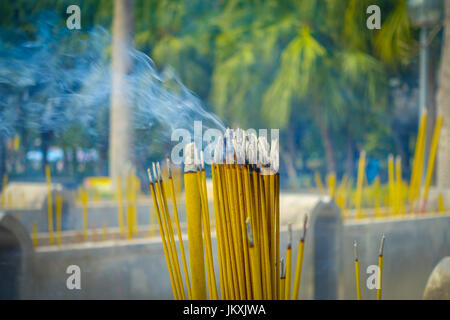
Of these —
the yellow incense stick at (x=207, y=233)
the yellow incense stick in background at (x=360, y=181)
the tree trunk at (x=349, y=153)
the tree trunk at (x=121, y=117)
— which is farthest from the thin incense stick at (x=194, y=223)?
the tree trunk at (x=349, y=153)

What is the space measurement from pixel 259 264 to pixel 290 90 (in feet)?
18.7

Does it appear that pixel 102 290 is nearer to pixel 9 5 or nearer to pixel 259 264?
pixel 259 264

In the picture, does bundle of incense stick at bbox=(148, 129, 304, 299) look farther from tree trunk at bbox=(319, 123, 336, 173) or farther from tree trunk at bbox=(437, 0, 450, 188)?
tree trunk at bbox=(319, 123, 336, 173)

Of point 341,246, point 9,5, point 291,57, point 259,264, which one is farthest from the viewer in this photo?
point 291,57

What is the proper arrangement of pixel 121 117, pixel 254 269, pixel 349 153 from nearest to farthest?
pixel 254 269
pixel 121 117
pixel 349 153

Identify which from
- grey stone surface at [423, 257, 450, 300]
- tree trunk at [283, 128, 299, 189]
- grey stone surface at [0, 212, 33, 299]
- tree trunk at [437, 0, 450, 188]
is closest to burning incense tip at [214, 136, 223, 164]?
grey stone surface at [423, 257, 450, 300]

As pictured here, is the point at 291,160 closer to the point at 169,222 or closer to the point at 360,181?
the point at 360,181

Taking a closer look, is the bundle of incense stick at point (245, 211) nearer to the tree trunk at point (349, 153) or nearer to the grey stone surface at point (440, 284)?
the grey stone surface at point (440, 284)

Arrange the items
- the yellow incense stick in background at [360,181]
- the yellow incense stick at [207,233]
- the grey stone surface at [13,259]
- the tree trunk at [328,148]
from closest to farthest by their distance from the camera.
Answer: the yellow incense stick at [207,233] → the grey stone surface at [13,259] → the yellow incense stick in background at [360,181] → the tree trunk at [328,148]

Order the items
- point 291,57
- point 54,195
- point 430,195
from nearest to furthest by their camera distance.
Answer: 1. point 54,195
2. point 430,195
3. point 291,57

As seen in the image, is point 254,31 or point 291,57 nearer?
point 291,57

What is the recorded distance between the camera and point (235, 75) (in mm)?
6832

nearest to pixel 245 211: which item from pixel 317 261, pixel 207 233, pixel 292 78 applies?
pixel 207 233

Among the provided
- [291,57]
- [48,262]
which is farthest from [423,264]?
[291,57]
